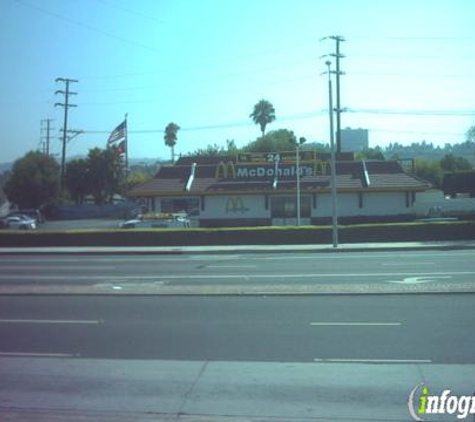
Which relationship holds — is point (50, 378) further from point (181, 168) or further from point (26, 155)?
point (26, 155)

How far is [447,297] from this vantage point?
12.7 m

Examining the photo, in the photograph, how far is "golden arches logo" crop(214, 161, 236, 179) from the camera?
4547 cm

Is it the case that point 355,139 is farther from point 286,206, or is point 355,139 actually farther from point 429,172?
point 286,206

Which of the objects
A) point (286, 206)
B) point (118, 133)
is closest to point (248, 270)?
point (286, 206)

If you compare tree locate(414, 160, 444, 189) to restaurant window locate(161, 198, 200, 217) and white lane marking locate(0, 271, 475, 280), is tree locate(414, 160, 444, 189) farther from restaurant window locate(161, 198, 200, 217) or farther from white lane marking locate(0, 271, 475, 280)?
white lane marking locate(0, 271, 475, 280)

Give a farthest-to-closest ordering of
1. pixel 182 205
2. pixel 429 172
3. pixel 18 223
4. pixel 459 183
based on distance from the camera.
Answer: pixel 429 172 < pixel 459 183 < pixel 18 223 < pixel 182 205

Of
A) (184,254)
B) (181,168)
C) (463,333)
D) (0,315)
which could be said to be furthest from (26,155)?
(463,333)

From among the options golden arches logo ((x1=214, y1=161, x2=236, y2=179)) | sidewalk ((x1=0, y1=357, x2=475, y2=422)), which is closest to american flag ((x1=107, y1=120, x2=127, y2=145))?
golden arches logo ((x1=214, y1=161, x2=236, y2=179))

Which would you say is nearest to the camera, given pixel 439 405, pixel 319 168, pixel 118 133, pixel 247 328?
pixel 439 405

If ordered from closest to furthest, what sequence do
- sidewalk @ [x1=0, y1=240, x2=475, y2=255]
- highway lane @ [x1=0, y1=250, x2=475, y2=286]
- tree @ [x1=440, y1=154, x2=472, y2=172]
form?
highway lane @ [x1=0, y1=250, x2=475, y2=286], sidewalk @ [x1=0, y1=240, x2=475, y2=255], tree @ [x1=440, y1=154, x2=472, y2=172]

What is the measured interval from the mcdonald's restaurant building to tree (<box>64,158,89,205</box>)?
3609 cm

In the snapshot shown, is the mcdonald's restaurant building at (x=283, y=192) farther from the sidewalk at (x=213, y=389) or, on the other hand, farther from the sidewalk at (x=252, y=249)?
the sidewalk at (x=213, y=389)

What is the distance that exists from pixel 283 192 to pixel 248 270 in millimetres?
24227

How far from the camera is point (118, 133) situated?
60062 mm
